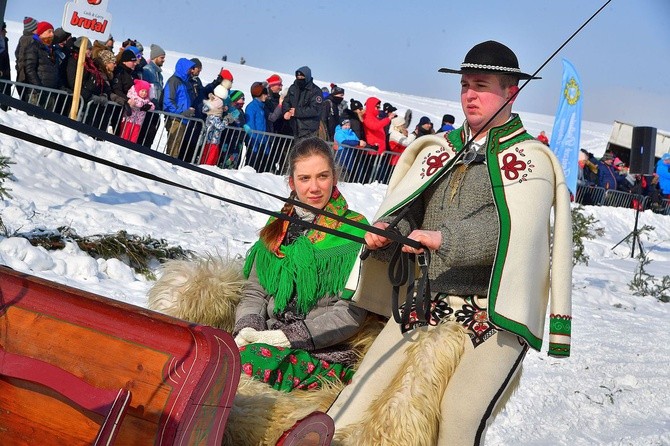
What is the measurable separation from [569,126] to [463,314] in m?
12.5

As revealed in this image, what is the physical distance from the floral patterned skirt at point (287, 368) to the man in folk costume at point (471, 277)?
0.90 feet

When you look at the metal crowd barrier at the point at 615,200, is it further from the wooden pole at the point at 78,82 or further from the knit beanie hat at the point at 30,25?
the wooden pole at the point at 78,82

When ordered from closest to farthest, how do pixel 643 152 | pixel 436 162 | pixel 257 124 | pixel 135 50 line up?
pixel 436 162
pixel 135 50
pixel 257 124
pixel 643 152

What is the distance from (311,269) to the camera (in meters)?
4.14

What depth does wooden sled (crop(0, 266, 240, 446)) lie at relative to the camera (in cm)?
227

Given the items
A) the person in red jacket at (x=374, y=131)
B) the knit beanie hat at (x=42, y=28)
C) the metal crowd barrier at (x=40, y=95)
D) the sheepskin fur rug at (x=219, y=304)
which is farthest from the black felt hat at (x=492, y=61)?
the person in red jacket at (x=374, y=131)

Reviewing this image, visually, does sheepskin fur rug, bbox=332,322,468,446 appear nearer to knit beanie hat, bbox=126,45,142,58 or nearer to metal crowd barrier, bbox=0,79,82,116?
metal crowd barrier, bbox=0,79,82,116

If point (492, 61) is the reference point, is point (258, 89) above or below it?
above

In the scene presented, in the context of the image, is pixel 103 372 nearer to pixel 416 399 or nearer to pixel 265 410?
pixel 265 410

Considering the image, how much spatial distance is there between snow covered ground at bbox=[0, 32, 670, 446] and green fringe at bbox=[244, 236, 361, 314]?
680 millimetres

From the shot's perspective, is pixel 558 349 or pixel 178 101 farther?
pixel 178 101

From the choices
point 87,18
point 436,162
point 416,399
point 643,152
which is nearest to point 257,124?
point 87,18

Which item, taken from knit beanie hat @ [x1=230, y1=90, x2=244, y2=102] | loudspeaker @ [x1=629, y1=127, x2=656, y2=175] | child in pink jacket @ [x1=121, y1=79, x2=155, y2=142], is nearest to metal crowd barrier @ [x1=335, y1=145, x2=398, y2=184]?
knit beanie hat @ [x1=230, y1=90, x2=244, y2=102]

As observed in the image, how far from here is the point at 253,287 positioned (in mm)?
4289
